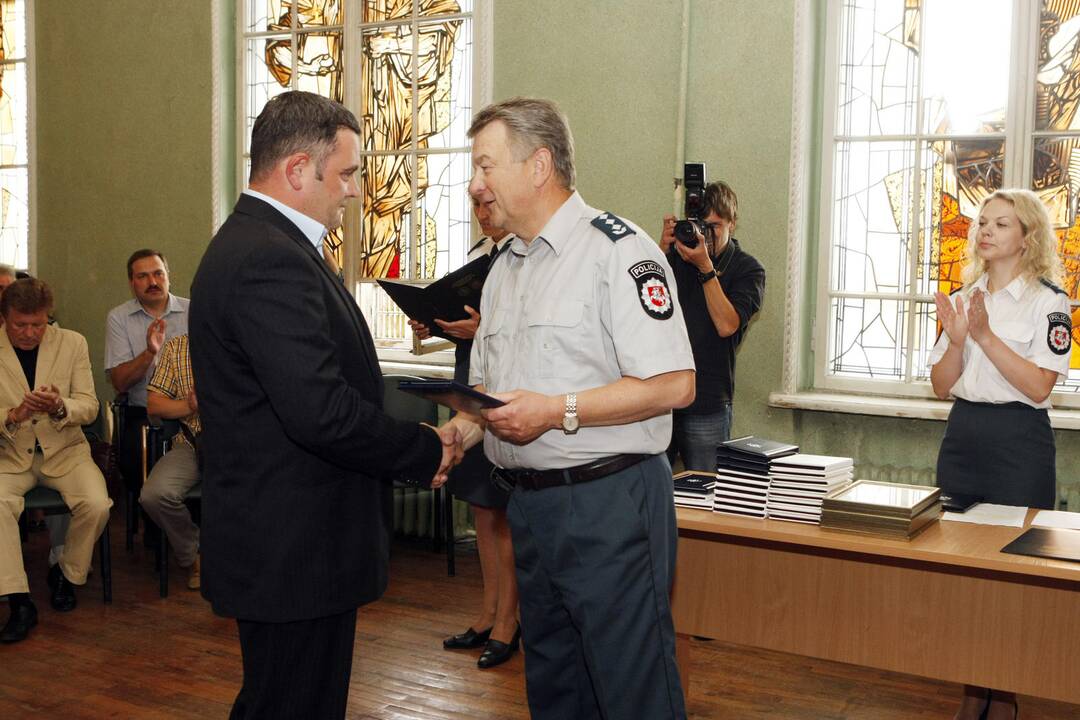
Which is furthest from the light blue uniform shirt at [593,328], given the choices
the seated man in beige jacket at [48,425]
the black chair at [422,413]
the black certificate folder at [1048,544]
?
the seated man in beige jacket at [48,425]

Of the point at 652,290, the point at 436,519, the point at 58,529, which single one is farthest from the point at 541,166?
the point at 58,529

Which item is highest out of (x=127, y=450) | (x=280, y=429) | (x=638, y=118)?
(x=638, y=118)

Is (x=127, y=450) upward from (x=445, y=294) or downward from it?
downward

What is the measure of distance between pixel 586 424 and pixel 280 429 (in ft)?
1.90

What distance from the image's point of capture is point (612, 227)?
2.09 meters

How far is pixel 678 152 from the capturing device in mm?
4586

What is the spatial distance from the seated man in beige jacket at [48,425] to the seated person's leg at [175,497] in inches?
7.7

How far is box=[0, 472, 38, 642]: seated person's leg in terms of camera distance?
13.1ft

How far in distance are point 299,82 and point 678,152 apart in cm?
256

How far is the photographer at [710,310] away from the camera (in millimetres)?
3834

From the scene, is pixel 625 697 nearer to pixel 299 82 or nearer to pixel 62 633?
pixel 62 633

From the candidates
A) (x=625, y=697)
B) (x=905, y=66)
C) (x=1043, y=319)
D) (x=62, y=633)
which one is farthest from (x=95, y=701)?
(x=905, y=66)

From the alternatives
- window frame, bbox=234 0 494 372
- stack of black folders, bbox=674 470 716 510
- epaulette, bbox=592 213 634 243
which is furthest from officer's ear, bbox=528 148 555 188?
window frame, bbox=234 0 494 372

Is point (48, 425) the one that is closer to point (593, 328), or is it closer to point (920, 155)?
point (593, 328)
